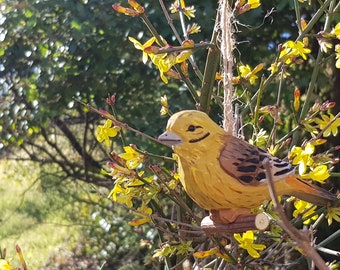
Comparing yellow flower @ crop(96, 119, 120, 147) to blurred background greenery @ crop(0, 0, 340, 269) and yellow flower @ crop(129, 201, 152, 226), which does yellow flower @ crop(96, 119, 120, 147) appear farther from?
blurred background greenery @ crop(0, 0, 340, 269)

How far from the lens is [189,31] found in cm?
108

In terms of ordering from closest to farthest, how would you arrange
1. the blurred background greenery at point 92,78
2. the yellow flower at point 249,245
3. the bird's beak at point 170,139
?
1. the bird's beak at point 170,139
2. the yellow flower at point 249,245
3. the blurred background greenery at point 92,78

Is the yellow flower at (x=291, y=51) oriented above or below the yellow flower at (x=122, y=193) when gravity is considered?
above

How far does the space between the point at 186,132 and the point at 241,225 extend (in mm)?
147

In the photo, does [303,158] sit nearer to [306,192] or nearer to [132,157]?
[306,192]

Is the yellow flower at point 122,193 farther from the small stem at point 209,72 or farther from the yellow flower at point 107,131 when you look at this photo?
the small stem at point 209,72

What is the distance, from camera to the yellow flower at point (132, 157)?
0.93 metres

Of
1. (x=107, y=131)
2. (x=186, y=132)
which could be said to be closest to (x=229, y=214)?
(x=186, y=132)

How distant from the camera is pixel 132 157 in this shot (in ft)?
3.07

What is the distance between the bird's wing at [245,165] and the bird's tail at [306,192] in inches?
1.0

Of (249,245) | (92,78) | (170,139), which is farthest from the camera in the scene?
(92,78)

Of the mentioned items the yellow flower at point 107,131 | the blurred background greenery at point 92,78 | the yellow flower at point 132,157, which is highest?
the yellow flower at point 107,131

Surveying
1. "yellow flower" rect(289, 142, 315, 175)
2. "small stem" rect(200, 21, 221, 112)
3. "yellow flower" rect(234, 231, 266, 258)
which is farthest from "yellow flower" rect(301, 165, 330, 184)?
"small stem" rect(200, 21, 221, 112)

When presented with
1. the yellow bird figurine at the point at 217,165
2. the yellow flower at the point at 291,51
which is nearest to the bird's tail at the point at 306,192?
the yellow bird figurine at the point at 217,165
